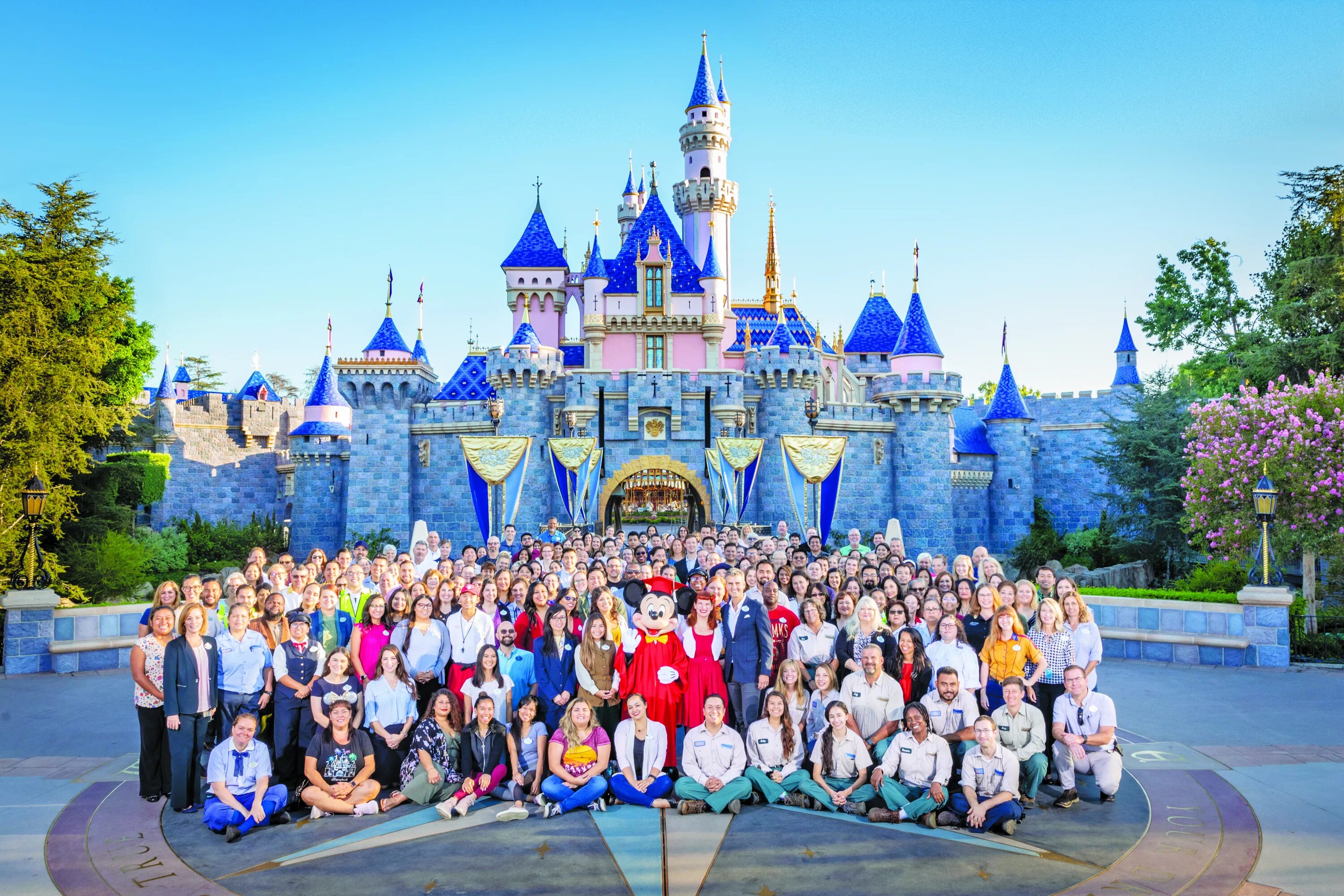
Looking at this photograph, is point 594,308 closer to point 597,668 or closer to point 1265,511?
point 1265,511

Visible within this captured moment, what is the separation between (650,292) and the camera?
25.2 metres

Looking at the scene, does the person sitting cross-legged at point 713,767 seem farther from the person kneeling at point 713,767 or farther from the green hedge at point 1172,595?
the green hedge at point 1172,595

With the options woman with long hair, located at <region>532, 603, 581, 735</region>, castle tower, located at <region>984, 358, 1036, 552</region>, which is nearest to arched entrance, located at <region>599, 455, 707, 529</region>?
castle tower, located at <region>984, 358, 1036, 552</region>

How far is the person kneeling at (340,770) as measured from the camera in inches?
236

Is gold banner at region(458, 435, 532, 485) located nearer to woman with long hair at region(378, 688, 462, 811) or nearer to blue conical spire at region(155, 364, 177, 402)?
woman with long hair at region(378, 688, 462, 811)

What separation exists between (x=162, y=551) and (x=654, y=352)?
1455cm

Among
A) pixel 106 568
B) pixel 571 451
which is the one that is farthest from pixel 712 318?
pixel 106 568

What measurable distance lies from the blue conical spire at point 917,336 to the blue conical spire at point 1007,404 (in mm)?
4328

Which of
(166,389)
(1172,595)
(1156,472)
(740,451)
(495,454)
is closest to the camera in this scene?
(1172,595)

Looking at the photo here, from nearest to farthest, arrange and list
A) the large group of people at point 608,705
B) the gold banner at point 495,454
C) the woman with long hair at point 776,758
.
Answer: the large group of people at point 608,705 < the woman with long hair at point 776,758 < the gold banner at point 495,454

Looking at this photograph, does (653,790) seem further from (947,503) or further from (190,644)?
(947,503)

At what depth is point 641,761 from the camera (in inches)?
246

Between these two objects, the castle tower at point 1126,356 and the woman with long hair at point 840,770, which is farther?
the castle tower at point 1126,356

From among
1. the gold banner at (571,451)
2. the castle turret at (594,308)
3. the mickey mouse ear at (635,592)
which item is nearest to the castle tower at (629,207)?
the castle turret at (594,308)
